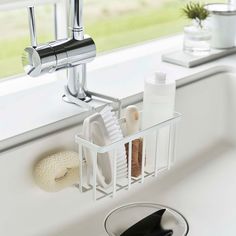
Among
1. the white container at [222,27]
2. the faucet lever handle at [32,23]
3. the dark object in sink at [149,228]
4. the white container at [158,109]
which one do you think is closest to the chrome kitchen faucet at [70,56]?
the faucet lever handle at [32,23]

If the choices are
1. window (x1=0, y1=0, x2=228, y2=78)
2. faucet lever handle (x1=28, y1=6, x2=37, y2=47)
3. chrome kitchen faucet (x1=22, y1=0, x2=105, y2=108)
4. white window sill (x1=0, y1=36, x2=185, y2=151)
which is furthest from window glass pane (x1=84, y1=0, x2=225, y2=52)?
faucet lever handle (x1=28, y1=6, x2=37, y2=47)

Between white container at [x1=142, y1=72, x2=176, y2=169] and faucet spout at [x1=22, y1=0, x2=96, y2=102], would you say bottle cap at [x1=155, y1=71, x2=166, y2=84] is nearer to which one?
white container at [x1=142, y1=72, x2=176, y2=169]

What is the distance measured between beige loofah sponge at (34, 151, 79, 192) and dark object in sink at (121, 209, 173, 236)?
0.50 feet

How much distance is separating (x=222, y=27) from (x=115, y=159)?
2.38 ft

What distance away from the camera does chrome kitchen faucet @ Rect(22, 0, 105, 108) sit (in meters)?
1.01

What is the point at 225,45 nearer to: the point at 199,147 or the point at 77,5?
the point at 199,147

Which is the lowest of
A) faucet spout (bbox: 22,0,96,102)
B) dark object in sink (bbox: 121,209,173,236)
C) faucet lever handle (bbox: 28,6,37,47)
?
dark object in sink (bbox: 121,209,173,236)

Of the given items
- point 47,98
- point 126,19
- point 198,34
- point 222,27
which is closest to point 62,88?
point 47,98

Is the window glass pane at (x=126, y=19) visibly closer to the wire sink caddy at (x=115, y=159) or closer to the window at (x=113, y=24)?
the window at (x=113, y=24)

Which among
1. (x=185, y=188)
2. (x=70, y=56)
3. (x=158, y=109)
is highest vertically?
(x=70, y=56)

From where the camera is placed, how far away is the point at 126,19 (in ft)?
8.36

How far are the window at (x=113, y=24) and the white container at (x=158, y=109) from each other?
0.77 metres

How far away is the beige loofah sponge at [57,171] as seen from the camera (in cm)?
101

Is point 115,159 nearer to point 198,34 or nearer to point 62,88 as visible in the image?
point 62,88
